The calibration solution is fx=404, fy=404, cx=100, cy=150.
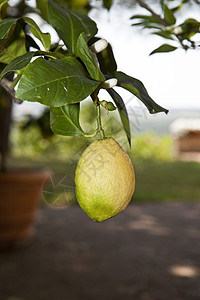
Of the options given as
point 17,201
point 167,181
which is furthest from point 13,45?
point 167,181

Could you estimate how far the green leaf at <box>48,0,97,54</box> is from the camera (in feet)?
1.55

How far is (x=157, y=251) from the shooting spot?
315 cm

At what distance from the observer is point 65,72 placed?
38 cm

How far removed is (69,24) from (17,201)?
8.96ft

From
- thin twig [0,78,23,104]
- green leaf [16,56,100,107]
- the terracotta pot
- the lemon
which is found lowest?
the terracotta pot

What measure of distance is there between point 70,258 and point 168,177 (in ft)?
14.3

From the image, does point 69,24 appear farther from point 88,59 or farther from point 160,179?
point 160,179

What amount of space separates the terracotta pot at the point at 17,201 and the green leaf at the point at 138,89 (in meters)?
2.68

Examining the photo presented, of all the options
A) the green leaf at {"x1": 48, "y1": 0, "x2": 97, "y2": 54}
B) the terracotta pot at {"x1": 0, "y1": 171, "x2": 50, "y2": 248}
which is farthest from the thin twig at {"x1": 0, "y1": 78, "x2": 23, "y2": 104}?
the terracotta pot at {"x1": 0, "y1": 171, "x2": 50, "y2": 248}

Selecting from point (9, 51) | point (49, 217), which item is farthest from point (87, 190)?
point (49, 217)

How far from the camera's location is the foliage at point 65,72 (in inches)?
14.3

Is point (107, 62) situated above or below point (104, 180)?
above

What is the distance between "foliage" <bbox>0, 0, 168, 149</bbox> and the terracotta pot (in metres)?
2.53

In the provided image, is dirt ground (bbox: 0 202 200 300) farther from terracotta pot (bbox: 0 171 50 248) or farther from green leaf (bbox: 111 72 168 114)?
green leaf (bbox: 111 72 168 114)
